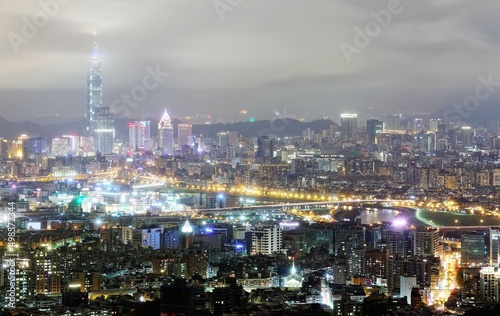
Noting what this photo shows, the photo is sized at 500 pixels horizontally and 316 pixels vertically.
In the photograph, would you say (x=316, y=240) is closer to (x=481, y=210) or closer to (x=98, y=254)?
(x=98, y=254)

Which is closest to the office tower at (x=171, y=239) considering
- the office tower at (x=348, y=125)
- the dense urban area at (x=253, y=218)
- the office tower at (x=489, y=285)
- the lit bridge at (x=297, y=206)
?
the dense urban area at (x=253, y=218)

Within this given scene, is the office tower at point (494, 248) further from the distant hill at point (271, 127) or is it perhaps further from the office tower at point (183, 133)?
the office tower at point (183, 133)

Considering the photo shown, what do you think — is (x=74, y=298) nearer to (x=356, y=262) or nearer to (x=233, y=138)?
(x=356, y=262)

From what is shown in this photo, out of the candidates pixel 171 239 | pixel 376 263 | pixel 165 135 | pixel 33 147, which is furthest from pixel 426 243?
pixel 165 135

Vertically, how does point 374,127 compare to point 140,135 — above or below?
above

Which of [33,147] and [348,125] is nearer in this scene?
[33,147]

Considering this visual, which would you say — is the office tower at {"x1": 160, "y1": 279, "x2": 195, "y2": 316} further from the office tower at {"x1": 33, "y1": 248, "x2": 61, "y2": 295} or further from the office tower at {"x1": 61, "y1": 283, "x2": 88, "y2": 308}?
the office tower at {"x1": 33, "y1": 248, "x2": 61, "y2": 295}

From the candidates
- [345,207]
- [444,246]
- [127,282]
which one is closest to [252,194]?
[345,207]
